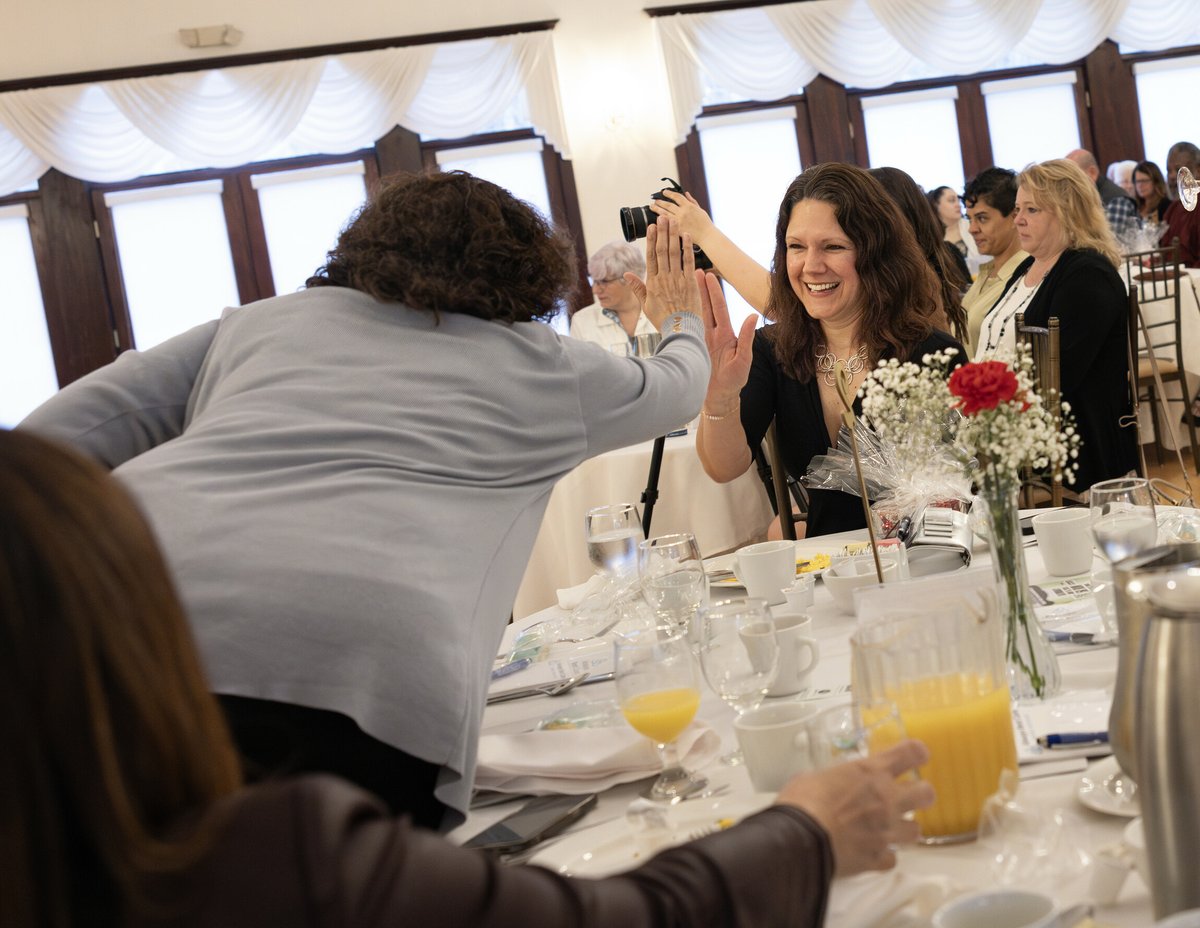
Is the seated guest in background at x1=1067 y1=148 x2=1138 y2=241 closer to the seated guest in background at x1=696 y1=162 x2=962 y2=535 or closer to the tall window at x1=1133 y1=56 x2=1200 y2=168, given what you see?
the tall window at x1=1133 y1=56 x2=1200 y2=168

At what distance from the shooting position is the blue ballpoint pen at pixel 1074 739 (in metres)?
1.10

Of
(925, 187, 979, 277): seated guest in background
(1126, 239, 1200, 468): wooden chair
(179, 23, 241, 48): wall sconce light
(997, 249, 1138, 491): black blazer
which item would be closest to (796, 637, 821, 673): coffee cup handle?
(997, 249, 1138, 491): black blazer

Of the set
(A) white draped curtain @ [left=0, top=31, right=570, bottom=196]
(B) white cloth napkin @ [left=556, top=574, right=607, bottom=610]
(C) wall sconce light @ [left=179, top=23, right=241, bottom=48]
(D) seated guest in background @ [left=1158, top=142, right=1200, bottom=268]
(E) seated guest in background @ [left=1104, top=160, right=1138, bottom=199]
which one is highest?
(C) wall sconce light @ [left=179, top=23, right=241, bottom=48]

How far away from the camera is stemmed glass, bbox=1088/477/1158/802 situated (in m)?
1.47

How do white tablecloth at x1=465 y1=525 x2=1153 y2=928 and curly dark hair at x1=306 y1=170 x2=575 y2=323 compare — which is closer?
white tablecloth at x1=465 y1=525 x2=1153 y2=928

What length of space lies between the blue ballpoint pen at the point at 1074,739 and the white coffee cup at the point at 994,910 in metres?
0.37

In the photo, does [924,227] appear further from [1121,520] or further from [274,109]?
[274,109]

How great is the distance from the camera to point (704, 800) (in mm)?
1135

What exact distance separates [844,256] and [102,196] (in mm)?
6648

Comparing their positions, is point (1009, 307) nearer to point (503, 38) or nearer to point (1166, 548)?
point (1166, 548)

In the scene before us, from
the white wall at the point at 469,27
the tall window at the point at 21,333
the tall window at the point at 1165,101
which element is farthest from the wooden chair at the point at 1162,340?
the tall window at the point at 21,333

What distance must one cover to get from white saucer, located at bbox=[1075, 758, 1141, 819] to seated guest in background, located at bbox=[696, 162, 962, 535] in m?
1.61

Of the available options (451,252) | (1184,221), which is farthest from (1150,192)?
(451,252)

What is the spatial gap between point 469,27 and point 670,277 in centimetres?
670
